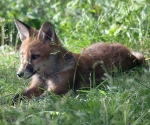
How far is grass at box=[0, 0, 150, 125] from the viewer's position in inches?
158

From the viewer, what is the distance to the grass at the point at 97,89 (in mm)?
4020

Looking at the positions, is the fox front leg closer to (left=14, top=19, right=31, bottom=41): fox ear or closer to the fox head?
the fox head

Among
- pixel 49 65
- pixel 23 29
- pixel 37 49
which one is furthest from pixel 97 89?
pixel 23 29

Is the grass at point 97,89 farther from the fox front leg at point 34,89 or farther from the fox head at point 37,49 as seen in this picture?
the fox head at point 37,49

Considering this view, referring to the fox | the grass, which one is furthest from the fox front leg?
the grass

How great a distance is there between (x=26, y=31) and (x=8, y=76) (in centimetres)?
72

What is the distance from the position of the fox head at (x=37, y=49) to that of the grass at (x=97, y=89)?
329 mm

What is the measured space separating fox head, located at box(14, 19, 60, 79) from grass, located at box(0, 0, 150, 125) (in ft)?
1.08

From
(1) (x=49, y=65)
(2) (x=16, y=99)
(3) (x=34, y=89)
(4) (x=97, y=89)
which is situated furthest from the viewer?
(1) (x=49, y=65)

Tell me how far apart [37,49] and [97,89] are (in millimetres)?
978

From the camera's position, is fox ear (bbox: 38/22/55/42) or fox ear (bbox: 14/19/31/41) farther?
fox ear (bbox: 14/19/31/41)

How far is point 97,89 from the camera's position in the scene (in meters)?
5.49

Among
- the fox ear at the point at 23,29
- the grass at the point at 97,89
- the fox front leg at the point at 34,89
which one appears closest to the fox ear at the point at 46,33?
the fox ear at the point at 23,29

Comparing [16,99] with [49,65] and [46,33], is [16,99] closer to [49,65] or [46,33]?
[49,65]
